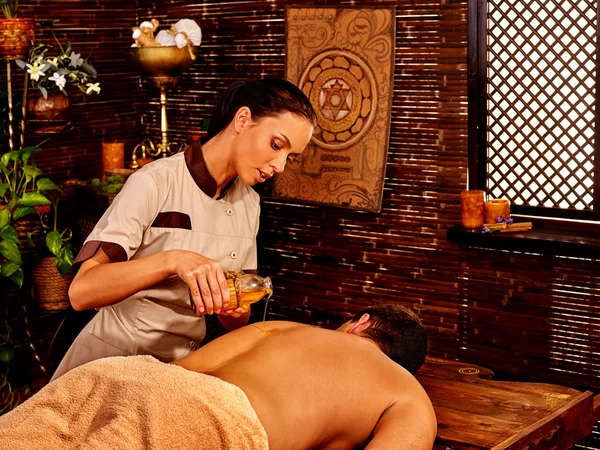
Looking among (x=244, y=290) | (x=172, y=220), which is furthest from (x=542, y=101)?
(x=244, y=290)

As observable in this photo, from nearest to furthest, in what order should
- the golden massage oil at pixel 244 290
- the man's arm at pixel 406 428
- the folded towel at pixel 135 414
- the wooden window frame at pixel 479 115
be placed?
the folded towel at pixel 135 414, the man's arm at pixel 406 428, the golden massage oil at pixel 244 290, the wooden window frame at pixel 479 115

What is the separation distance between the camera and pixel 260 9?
4.50 m

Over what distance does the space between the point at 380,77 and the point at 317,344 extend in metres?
2.03

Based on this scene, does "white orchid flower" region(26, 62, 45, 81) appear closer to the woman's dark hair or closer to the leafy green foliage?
the leafy green foliage

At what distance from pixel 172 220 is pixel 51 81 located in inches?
70.2

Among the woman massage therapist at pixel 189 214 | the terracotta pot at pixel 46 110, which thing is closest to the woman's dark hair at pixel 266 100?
the woman massage therapist at pixel 189 214

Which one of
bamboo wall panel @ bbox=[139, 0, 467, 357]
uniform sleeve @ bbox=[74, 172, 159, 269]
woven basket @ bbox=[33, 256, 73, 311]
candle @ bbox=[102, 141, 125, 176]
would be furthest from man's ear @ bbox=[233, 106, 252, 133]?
candle @ bbox=[102, 141, 125, 176]

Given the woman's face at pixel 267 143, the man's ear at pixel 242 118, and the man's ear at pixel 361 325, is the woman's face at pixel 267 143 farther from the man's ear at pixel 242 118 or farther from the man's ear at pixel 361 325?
the man's ear at pixel 361 325

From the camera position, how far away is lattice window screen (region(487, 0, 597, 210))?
12.2 ft

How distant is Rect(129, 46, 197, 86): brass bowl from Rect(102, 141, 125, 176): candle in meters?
0.45

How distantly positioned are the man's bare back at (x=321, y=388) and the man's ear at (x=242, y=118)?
63 cm

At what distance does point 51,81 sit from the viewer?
13.8 ft

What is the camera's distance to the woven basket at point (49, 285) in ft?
14.1

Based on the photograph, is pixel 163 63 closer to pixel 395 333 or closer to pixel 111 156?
pixel 111 156
